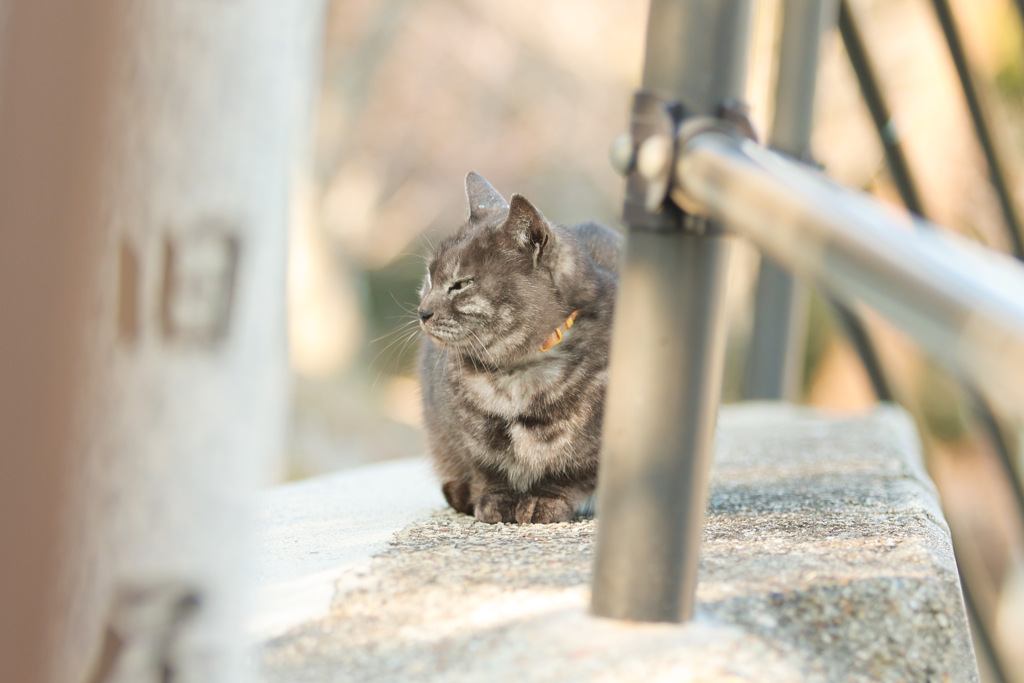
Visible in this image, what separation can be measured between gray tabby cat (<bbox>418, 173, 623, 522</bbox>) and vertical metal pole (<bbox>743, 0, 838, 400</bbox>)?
62 centimetres

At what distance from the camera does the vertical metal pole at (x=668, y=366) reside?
761 millimetres

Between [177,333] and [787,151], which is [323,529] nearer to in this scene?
[177,333]

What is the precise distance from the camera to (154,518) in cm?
52

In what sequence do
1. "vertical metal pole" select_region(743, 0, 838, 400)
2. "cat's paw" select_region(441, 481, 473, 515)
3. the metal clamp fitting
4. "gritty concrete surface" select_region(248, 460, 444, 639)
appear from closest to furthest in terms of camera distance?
1. the metal clamp fitting
2. "gritty concrete surface" select_region(248, 460, 444, 639)
3. "cat's paw" select_region(441, 481, 473, 515)
4. "vertical metal pole" select_region(743, 0, 838, 400)

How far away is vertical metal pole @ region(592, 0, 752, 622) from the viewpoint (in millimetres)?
761

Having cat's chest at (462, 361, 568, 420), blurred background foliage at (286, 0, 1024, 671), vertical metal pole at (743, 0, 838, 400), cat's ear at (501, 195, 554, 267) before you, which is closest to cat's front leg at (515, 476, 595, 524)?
cat's chest at (462, 361, 568, 420)

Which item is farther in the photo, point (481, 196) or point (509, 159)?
point (509, 159)

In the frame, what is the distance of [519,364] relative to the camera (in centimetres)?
157

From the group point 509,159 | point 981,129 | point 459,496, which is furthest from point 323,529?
point 509,159

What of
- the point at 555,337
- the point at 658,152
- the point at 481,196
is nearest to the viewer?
the point at 658,152

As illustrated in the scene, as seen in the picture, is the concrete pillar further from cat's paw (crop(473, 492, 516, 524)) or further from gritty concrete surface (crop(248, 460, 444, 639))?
cat's paw (crop(473, 492, 516, 524))

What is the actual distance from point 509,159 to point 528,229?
7390 millimetres

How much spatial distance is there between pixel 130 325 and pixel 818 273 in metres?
0.41

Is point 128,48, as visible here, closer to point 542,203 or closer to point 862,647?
point 862,647
